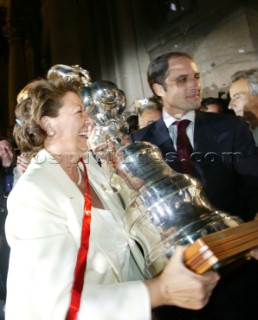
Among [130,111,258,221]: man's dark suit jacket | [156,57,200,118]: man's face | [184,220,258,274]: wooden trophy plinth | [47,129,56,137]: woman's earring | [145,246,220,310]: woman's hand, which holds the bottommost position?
[145,246,220,310]: woman's hand

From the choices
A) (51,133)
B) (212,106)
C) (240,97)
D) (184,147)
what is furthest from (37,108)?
(212,106)

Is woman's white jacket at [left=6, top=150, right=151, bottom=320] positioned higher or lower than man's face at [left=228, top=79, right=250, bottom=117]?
lower

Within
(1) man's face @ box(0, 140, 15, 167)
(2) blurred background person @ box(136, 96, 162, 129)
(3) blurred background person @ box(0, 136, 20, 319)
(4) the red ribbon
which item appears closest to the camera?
(4) the red ribbon

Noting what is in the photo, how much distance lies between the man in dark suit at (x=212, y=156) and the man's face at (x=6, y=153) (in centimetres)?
180

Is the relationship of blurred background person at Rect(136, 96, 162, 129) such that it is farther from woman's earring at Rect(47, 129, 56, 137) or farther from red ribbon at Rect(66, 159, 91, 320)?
red ribbon at Rect(66, 159, 91, 320)

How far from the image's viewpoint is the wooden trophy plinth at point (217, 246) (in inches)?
29.1

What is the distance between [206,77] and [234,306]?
12.2ft

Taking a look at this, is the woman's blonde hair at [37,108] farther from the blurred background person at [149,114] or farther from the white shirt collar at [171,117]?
the blurred background person at [149,114]

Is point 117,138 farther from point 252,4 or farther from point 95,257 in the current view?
point 252,4

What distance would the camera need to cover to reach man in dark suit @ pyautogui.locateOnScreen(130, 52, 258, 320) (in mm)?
1404

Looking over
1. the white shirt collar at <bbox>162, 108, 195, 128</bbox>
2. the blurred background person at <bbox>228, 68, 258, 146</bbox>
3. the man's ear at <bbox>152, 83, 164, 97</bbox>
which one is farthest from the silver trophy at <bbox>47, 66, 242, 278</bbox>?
the blurred background person at <bbox>228, 68, 258, 146</bbox>

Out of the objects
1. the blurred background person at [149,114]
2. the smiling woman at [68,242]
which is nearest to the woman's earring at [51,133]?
the smiling woman at [68,242]

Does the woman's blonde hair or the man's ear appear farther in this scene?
the man's ear

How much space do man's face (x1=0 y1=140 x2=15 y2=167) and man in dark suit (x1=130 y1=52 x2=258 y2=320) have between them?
5.92 feet
